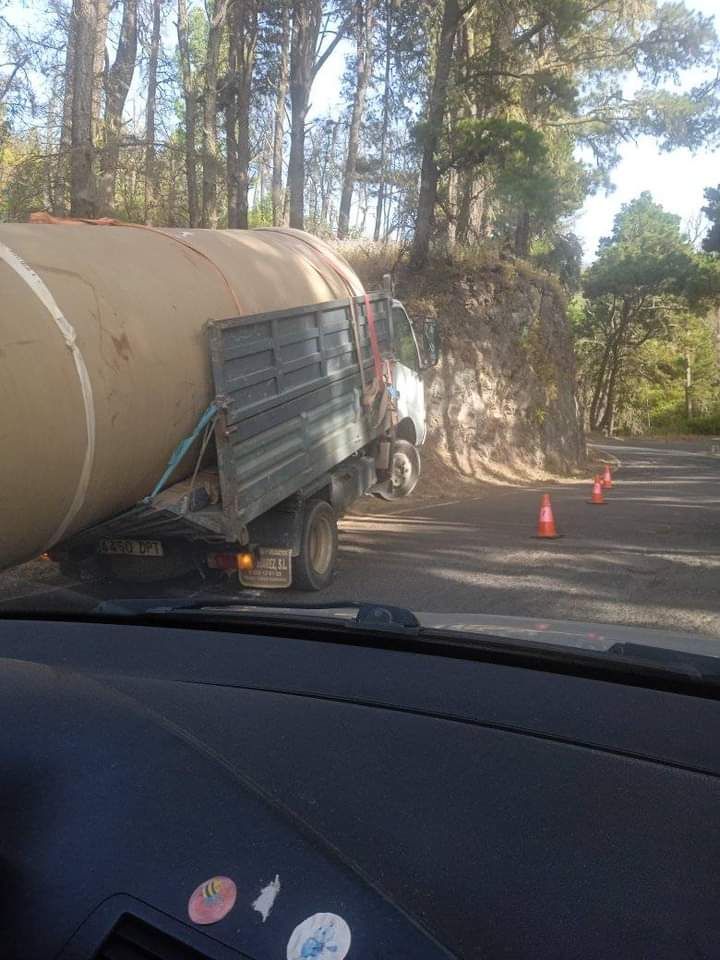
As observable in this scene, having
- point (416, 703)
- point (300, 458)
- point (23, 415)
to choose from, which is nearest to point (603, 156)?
point (300, 458)

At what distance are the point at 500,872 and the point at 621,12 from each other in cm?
2545

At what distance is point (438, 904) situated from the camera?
4.73 ft

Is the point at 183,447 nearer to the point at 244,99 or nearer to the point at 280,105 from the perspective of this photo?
the point at 244,99

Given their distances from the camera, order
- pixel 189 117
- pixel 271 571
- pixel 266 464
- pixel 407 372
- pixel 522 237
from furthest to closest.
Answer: pixel 522 237 → pixel 189 117 → pixel 407 372 → pixel 271 571 → pixel 266 464

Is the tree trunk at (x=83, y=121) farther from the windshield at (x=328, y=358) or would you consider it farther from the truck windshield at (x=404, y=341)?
the truck windshield at (x=404, y=341)

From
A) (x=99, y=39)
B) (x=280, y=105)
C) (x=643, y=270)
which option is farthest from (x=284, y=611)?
(x=643, y=270)

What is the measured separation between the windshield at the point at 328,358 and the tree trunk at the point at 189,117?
0.11 m

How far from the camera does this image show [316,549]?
835 centimetres

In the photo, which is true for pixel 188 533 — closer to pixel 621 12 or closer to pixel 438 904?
pixel 438 904

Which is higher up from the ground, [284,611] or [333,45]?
[333,45]

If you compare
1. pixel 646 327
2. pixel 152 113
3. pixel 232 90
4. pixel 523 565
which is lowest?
pixel 523 565

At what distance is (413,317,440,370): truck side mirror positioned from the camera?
11898 millimetres

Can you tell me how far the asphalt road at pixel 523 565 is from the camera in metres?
7.46

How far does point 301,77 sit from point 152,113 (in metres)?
6.82
